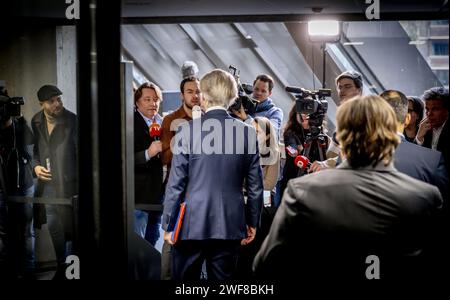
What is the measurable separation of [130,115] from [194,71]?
1491 mm

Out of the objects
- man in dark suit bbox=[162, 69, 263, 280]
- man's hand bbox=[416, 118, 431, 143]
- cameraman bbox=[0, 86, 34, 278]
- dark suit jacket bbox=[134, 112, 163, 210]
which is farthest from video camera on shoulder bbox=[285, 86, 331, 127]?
cameraman bbox=[0, 86, 34, 278]

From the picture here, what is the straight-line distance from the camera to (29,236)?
497cm

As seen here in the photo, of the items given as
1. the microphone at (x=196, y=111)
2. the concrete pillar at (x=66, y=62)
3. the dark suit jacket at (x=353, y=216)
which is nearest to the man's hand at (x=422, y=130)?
the microphone at (x=196, y=111)

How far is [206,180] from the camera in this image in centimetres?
348

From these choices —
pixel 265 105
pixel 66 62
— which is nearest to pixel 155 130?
pixel 265 105

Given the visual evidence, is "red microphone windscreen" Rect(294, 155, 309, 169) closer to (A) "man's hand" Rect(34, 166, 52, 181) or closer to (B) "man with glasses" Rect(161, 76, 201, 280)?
(B) "man with glasses" Rect(161, 76, 201, 280)

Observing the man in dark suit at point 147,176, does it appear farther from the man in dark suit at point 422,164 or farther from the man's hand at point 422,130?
the man's hand at point 422,130

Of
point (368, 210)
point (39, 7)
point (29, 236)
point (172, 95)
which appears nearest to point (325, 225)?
point (368, 210)

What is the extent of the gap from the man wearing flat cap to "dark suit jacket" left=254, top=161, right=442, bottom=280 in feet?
8.60

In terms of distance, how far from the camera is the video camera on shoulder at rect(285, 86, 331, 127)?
15.3 ft

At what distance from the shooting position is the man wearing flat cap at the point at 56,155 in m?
4.77

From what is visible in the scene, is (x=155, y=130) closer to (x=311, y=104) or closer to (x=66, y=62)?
(x=311, y=104)


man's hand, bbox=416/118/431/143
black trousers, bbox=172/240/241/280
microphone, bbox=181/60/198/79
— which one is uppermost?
microphone, bbox=181/60/198/79

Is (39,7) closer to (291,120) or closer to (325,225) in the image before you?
(291,120)
